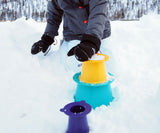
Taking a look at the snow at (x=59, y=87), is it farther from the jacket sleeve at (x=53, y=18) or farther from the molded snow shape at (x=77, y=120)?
the jacket sleeve at (x=53, y=18)

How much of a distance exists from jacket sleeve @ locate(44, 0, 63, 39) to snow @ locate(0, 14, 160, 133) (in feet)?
0.62

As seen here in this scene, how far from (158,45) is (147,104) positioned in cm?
111

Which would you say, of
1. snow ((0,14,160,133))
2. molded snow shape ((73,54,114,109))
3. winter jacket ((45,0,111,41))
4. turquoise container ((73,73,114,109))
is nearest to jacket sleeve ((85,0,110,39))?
winter jacket ((45,0,111,41))

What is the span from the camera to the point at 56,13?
5.34 ft

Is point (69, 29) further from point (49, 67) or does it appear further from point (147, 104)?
point (147, 104)

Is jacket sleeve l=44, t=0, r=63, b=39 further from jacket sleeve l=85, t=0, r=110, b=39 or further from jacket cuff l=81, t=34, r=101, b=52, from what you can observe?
jacket cuff l=81, t=34, r=101, b=52

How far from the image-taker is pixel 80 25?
Result: 58.1 inches

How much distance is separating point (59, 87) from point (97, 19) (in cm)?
51

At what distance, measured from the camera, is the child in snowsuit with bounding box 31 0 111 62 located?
40.6 inches

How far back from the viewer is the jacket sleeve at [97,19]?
1.13m

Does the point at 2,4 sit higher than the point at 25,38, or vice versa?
the point at 2,4

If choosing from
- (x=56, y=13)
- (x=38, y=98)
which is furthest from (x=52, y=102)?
(x=56, y=13)

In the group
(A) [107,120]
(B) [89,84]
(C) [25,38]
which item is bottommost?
(A) [107,120]

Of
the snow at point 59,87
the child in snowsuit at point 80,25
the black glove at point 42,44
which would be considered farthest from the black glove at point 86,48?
the black glove at point 42,44
